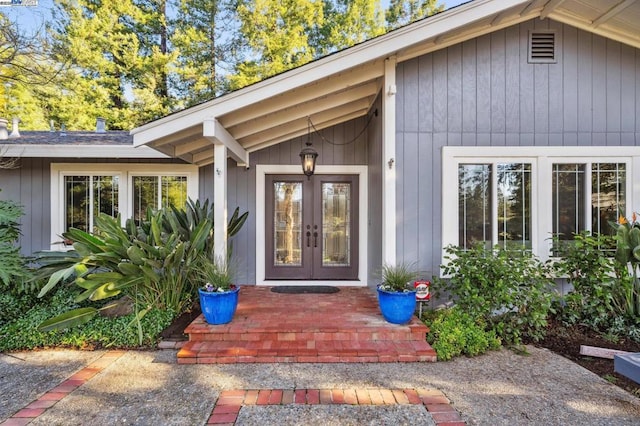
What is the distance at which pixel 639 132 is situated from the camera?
14.8 ft

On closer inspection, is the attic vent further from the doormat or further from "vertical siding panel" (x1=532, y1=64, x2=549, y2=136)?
the doormat

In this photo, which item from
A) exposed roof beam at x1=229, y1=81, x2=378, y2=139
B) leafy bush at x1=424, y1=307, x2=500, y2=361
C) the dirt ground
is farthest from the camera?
exposed roof beam at x1=229, y1=81, x2=378, y2=139

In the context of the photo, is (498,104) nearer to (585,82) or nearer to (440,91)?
(440,91)

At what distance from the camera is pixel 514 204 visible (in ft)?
14.7

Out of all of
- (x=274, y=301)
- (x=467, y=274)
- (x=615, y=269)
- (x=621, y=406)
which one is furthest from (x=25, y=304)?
(x=615, y=269)

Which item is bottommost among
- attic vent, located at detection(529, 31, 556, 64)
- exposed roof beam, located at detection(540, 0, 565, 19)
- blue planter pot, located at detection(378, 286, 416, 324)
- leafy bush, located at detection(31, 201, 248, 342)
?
blue planter pot, located at detection(378, 286, 416, 324)

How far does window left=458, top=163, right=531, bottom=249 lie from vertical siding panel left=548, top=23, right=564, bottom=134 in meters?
0.67

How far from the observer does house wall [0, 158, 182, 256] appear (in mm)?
5770

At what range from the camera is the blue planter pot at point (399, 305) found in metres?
3.70

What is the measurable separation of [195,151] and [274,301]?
2.72m

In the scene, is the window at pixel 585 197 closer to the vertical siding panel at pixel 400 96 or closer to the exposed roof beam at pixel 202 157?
the vertical siding panel at pixel 400 96

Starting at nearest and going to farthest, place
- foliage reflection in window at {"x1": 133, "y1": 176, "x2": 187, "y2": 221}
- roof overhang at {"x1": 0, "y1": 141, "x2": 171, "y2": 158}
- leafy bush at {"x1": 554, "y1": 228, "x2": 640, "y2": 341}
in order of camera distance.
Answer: leafy bush at {"x1": 554, "y1": 228, "x2": 640, "y2": 341}
roof overhang at {"x1": 0, "y1": 141, "x2": 171, "y2": 158}
foliage reflection in window at {"x1": 133, "y1": 176, "x2": 187, "y2": 221}

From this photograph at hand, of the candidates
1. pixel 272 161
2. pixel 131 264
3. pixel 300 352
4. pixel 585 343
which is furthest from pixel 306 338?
pixel 272 161

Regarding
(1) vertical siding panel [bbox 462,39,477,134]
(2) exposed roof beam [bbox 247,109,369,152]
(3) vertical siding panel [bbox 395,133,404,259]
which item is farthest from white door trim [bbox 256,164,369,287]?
A: (1) vertical siding panel [bbox 462,39,477,134]
